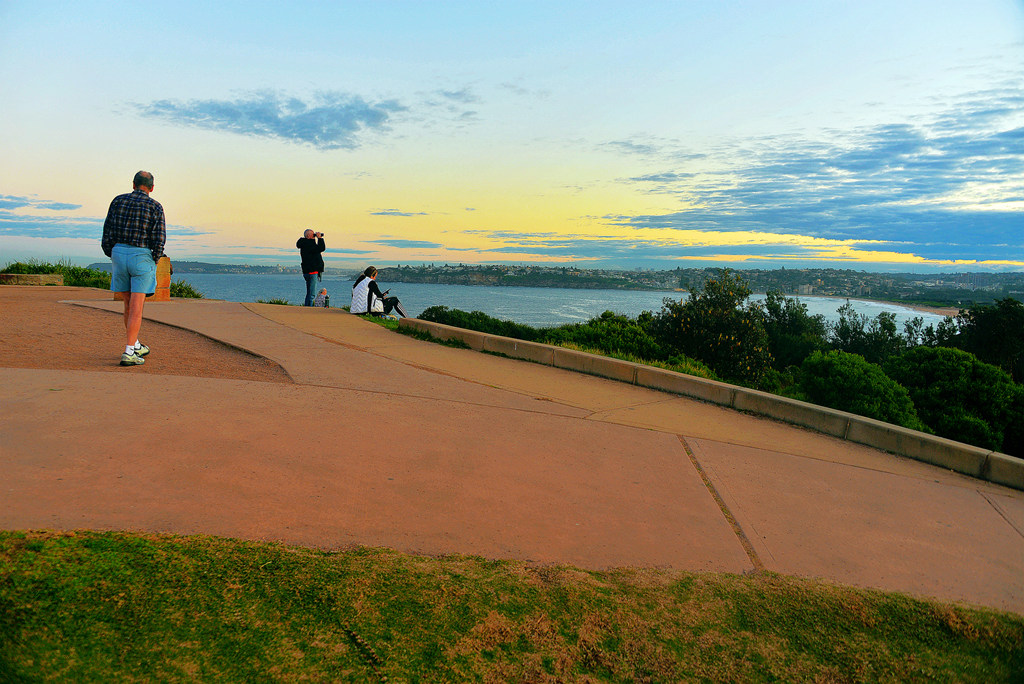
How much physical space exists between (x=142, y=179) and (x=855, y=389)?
319 inches

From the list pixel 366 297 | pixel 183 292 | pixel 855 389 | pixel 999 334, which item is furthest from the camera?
pixel 999 334

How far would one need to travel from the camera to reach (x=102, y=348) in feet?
24.4

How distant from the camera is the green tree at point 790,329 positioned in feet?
187

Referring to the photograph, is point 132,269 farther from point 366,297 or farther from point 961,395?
point 961,395

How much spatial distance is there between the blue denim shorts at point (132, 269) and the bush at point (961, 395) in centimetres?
944

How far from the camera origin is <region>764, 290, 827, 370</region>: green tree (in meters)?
57.1

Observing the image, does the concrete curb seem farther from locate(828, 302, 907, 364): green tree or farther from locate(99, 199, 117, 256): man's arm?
locate(828, 302, 907, 364): green tree

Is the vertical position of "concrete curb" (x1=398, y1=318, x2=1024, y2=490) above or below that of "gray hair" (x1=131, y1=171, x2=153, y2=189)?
below

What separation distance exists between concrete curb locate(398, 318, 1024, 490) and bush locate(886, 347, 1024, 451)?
8.75 feet

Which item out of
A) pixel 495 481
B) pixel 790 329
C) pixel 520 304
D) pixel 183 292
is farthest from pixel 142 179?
pixel 520 304

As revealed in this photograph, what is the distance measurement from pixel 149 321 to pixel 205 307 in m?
3.39

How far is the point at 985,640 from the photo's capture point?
8.40 feet

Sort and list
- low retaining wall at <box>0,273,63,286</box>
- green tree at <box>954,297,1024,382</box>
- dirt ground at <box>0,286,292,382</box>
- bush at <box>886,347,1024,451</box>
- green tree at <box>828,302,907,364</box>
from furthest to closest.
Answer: green tree at <box>828,302,907,364</box>, green tree at <box>954,297,1024,382</box>, low retaining wall at <box>0,273,63,286</box>, bush at <box>886,347,1024,451</box>, dirt ground at <box>0,286,292,382</box>

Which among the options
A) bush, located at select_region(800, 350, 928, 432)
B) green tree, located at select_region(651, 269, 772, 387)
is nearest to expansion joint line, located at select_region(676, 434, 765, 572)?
bush, located at select_region(800, 350, 928, 432)
